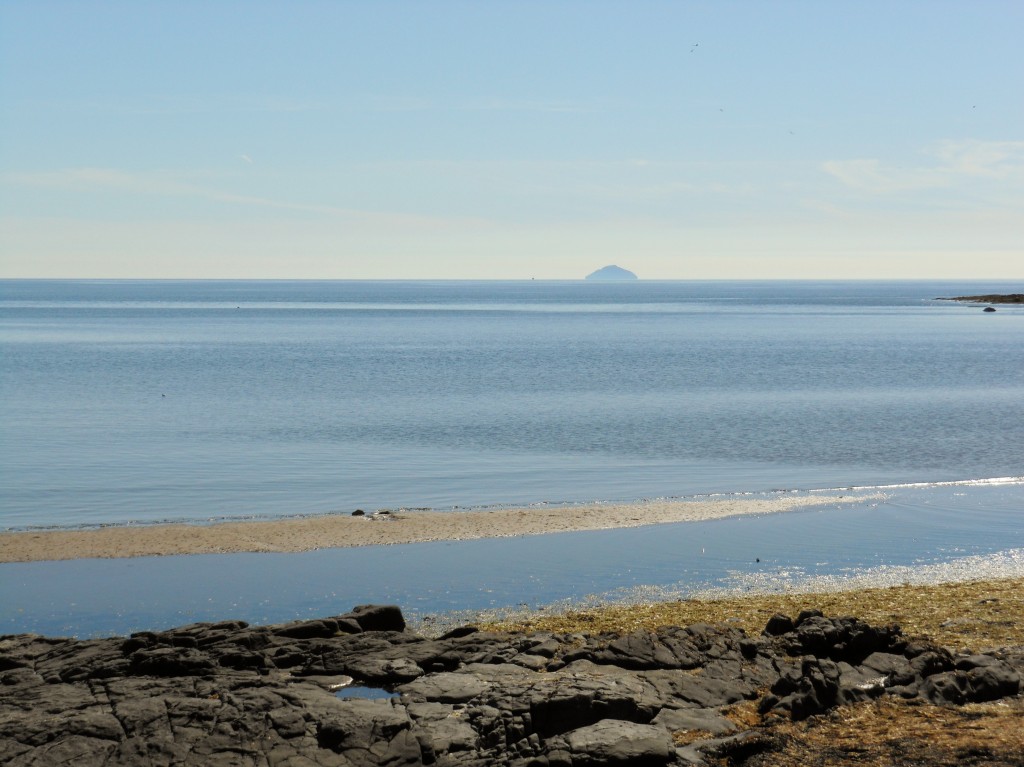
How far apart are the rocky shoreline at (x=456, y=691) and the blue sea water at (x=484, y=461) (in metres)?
4.12

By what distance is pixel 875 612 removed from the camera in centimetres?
1752

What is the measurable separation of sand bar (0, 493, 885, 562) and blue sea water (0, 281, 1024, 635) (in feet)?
2.68

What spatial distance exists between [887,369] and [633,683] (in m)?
68.7

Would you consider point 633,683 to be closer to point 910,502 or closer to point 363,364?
point 910,502

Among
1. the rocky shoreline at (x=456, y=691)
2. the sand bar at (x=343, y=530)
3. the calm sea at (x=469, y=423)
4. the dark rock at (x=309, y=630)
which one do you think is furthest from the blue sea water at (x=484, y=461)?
the rocky shoreline at (x=456, y=691)

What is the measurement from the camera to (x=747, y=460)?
36.8 meters

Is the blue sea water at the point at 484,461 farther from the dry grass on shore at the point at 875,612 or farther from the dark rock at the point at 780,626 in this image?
the dark rock at the point at 780,626

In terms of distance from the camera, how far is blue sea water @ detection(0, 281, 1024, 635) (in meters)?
21.1

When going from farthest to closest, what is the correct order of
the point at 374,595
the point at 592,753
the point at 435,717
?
the point at 374,595 < the point at 435,717 < the point at 592,753

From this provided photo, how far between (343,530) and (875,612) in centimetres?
1279

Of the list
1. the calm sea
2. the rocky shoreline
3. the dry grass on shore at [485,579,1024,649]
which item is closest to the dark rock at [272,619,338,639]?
the rocky shoreline

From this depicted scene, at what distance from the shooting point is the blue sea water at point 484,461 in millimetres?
21109

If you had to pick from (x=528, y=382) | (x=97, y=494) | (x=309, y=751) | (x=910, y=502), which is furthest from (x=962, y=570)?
(x=528, y=382)

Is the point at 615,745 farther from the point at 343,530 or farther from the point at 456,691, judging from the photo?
the point at 343,530
